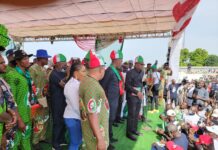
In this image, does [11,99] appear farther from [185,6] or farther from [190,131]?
[190,131]

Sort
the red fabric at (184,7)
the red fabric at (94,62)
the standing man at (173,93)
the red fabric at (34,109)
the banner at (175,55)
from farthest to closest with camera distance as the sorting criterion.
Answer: the banner at (175,55), the standing man at (173,93), the red fabric at (184,7), the red fabric at (34,109), the red fabric at (94,62)

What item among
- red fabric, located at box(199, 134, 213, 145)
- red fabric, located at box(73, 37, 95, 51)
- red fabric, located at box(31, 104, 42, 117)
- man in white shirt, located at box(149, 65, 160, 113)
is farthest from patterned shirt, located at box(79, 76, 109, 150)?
red fabric, located at box(73, 37, 95, 51)

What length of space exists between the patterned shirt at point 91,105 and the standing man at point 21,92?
2.34 feet

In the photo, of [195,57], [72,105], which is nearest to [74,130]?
[72,105]

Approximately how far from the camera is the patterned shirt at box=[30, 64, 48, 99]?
12.2 ft

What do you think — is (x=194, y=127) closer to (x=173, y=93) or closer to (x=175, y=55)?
(x=173, y=93)

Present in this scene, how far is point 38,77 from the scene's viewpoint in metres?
3.77

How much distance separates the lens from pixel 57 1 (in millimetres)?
4406

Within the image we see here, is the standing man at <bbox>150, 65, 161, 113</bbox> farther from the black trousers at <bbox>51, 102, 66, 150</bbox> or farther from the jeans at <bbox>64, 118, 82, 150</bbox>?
the jeans at <bbox>64, 118, 82, 150</bbox>

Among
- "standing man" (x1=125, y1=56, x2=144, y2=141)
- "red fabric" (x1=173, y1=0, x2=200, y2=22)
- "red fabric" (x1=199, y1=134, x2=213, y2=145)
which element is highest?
"red fabric" (x1=173, y1=0, x2=200, y2=22)

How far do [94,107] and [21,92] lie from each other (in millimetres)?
1004

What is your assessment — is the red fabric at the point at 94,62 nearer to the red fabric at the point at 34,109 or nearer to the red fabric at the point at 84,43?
the red fabric at the point at 34,109

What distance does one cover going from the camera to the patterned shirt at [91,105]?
2041 mm

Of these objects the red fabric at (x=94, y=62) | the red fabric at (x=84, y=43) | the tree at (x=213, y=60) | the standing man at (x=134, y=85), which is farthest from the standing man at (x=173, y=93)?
the tree at (x=213, y=60)
